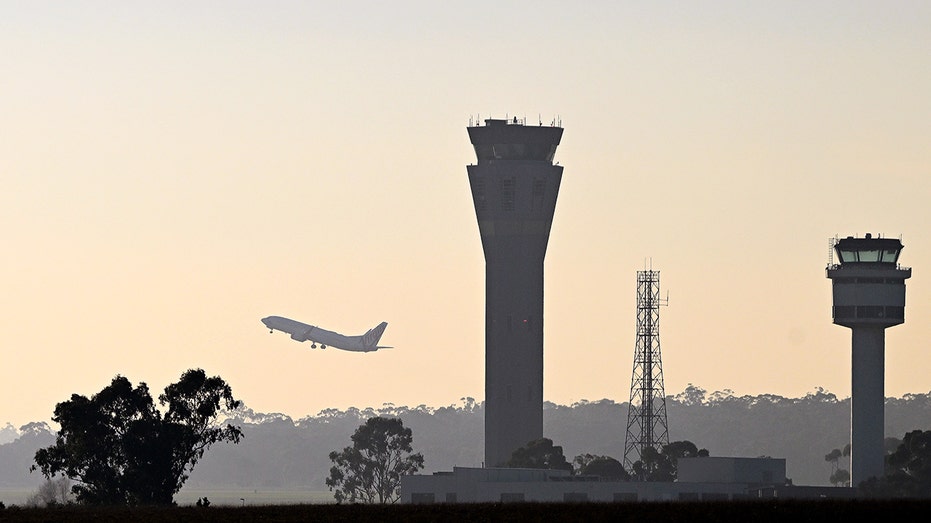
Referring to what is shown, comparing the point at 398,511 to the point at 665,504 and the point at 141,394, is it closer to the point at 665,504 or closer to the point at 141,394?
the point at 665,504

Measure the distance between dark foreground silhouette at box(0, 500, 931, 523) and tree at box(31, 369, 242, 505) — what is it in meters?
49.5

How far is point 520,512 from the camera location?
118 m

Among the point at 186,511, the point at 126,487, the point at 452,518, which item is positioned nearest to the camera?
the point at 452,518

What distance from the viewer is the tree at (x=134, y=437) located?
178750mm

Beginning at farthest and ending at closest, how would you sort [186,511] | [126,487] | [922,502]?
[126,487] → [922,502] → [186,511]

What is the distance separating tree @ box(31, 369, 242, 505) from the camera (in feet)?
586

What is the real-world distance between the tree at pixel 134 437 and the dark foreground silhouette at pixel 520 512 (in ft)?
163

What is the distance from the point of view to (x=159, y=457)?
593 ft

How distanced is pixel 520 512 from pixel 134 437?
237 ft

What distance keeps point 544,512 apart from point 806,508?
1773cm

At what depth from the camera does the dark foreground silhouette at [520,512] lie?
115 meters

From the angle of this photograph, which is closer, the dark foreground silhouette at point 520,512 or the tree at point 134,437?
the dark foreground silhouette at point 520,512

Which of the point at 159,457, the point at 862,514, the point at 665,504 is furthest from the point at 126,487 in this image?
the point at 862,514

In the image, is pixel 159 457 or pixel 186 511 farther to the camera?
pixel 159 457
